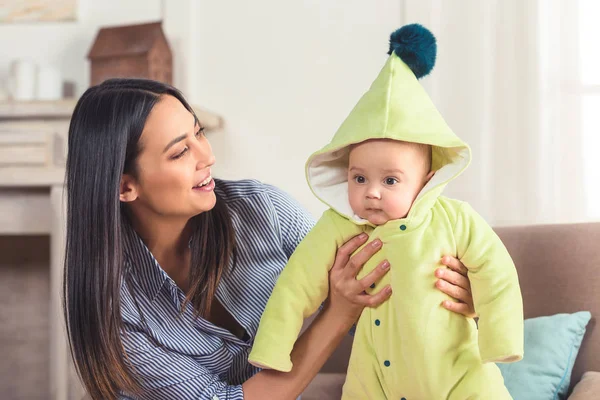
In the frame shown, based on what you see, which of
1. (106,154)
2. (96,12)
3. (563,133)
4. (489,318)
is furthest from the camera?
(96,12)

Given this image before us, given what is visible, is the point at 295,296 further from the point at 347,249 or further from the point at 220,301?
the point at 220,301

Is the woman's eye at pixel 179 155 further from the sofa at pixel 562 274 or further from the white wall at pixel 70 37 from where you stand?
the white wall at pixel 70 37

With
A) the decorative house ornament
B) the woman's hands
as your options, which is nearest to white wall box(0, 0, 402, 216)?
the decorative house ornament

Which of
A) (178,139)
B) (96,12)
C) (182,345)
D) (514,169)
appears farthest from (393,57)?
(96,12)

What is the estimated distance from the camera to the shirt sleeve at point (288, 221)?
5.57 ft

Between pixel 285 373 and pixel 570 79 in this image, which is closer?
pixel 285 373

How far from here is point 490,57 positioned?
250 cm

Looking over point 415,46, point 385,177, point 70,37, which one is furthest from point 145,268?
point 70,37

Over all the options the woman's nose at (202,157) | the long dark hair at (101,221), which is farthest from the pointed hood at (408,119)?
the long dark hair at (101,221)

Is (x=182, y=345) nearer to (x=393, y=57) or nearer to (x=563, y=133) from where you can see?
(x=393, y=57)

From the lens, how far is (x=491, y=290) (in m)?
1.22

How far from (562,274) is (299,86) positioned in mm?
1329

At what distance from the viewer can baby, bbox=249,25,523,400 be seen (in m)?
1.24

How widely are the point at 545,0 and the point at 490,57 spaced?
0.86 feet
